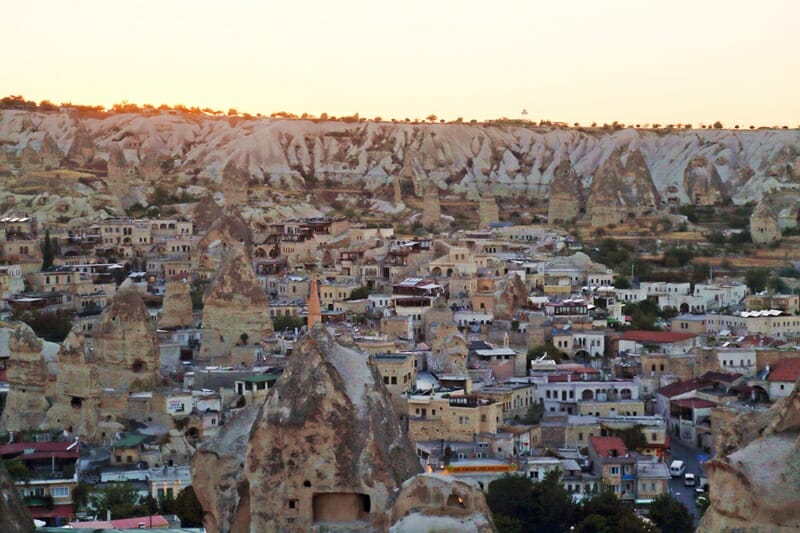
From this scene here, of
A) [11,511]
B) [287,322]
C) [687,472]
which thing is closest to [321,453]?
[11,511]

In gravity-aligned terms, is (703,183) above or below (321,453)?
below

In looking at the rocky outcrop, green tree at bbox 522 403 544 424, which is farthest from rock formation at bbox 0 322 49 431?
the rocky outcrop

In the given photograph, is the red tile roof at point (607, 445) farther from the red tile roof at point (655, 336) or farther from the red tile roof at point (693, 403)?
the red tile roof at point (655, 336)

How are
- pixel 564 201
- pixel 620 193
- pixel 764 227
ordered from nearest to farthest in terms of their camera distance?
pixel 764 227
pixel 620 193
pixel 564 201

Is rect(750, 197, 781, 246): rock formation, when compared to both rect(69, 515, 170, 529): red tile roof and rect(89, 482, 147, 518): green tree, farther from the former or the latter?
rect(69, 515, 170, 529): red tile roof

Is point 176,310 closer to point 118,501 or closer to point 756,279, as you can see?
point 118,501

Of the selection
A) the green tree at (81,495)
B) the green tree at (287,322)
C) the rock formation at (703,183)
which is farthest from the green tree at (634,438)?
the rock formation at (703,183)

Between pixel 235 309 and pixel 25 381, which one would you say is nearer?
pixel 25 381
